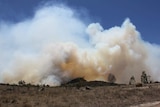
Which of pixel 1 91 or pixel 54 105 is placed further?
pixel 1 91

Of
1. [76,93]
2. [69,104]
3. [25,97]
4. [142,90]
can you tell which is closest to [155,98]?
[142,90]

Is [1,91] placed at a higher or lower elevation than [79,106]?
higher

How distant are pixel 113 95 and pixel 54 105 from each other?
13786 millimetres

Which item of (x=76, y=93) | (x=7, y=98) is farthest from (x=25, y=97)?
(x=76, y=93)

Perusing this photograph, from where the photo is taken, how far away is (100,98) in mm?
50000

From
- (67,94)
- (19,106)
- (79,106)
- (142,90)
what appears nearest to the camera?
(19,106)

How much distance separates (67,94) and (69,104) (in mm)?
6061

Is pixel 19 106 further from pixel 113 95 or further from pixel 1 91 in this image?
pixel 113 95

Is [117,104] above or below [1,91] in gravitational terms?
below

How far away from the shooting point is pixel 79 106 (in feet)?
144

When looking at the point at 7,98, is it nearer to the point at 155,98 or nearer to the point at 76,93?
the point at 76,93

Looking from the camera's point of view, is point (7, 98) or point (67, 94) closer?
point (7, 98)

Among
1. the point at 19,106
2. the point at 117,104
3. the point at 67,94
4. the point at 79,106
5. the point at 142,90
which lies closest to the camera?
the point at 19,106

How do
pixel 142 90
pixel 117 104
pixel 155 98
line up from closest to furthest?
pixel 117 104 → pixel 155 98 → pixel 142 90
